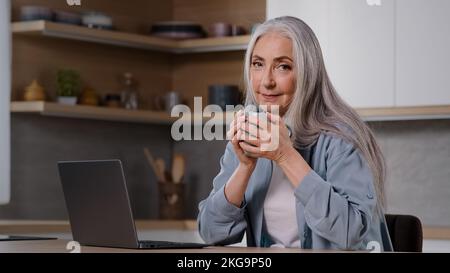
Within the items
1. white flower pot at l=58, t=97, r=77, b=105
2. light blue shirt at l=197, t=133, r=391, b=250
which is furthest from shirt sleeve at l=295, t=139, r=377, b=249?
white flower pot at l=58, t=97, r=77, b=105

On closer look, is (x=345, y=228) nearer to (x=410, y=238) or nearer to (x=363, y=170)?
(x=363, y=170)

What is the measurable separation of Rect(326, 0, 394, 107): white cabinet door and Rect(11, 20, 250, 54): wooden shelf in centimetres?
46

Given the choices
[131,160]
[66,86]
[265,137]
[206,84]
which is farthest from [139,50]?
[265,137]

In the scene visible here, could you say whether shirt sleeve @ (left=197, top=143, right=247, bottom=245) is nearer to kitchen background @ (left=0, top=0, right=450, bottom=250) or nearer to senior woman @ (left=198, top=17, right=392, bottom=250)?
senior woman @ (left=198, top=17, right=392, bottom=250)

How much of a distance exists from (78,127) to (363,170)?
7.28 ft

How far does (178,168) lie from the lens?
4.02 metres

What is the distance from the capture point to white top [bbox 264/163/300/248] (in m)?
1.93

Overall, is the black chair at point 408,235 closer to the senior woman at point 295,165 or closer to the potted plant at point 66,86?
the senior woman at point 295,165

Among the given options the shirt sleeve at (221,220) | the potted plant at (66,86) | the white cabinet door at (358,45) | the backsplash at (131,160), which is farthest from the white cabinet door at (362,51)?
the shirt sleeve at (221,220)

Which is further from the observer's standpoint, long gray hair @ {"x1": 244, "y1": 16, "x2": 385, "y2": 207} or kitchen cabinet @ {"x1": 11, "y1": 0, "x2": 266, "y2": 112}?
kitchen cabinet @ {"x1": 11, "y1": 0, "x2": 266, "y2": 112}

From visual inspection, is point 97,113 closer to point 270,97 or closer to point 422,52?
point 422,52

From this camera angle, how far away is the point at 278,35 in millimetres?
2025

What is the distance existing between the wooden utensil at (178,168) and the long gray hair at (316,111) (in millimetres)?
2041

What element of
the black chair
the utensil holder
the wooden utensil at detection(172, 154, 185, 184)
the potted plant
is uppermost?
the potted plant
